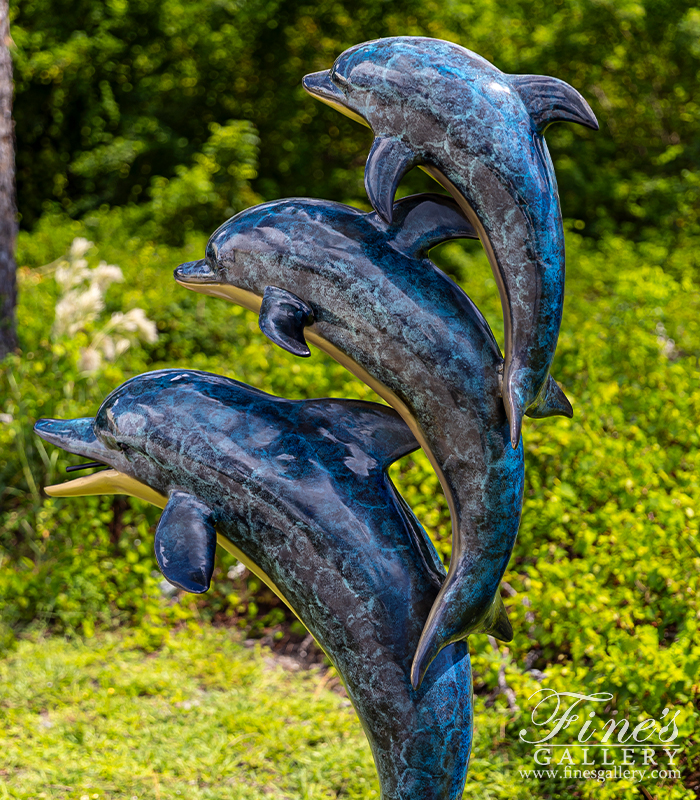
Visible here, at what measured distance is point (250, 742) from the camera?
272cm

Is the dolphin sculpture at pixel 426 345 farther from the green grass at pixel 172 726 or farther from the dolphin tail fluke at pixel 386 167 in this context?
the green grass at pixel 172 726

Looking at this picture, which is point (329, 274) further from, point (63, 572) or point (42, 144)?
point (42, 144)

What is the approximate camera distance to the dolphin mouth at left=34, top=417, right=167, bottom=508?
1604mm

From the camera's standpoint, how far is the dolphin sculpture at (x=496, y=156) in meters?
1.30

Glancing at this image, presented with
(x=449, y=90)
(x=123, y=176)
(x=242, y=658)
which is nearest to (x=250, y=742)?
(x=242, y=658)

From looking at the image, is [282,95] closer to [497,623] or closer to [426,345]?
[426,345]

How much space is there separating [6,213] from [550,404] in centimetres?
396

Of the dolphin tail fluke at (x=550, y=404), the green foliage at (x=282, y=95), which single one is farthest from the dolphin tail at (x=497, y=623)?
the green foliage at (x=282, y=95)

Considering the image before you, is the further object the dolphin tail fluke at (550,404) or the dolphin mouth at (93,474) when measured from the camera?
the dolphin mouth at (93,474)

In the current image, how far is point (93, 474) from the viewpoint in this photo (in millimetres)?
1666

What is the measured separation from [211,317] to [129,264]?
1206 mm

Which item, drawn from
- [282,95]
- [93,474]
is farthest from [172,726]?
[282,95]

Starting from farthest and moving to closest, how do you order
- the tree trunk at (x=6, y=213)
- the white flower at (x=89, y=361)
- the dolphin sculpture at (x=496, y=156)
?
the tree trunk at (x=6, y=213) → the white flower at (x=89, y=361) → the dolphin sculpture at (x=496, y=156)

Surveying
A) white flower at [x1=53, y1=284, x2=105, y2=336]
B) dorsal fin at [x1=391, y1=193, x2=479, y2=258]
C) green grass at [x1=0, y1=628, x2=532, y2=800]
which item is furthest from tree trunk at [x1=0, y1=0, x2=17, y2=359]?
dorsal fin at [x1=391, y1=193, x2=479, y2=258]
